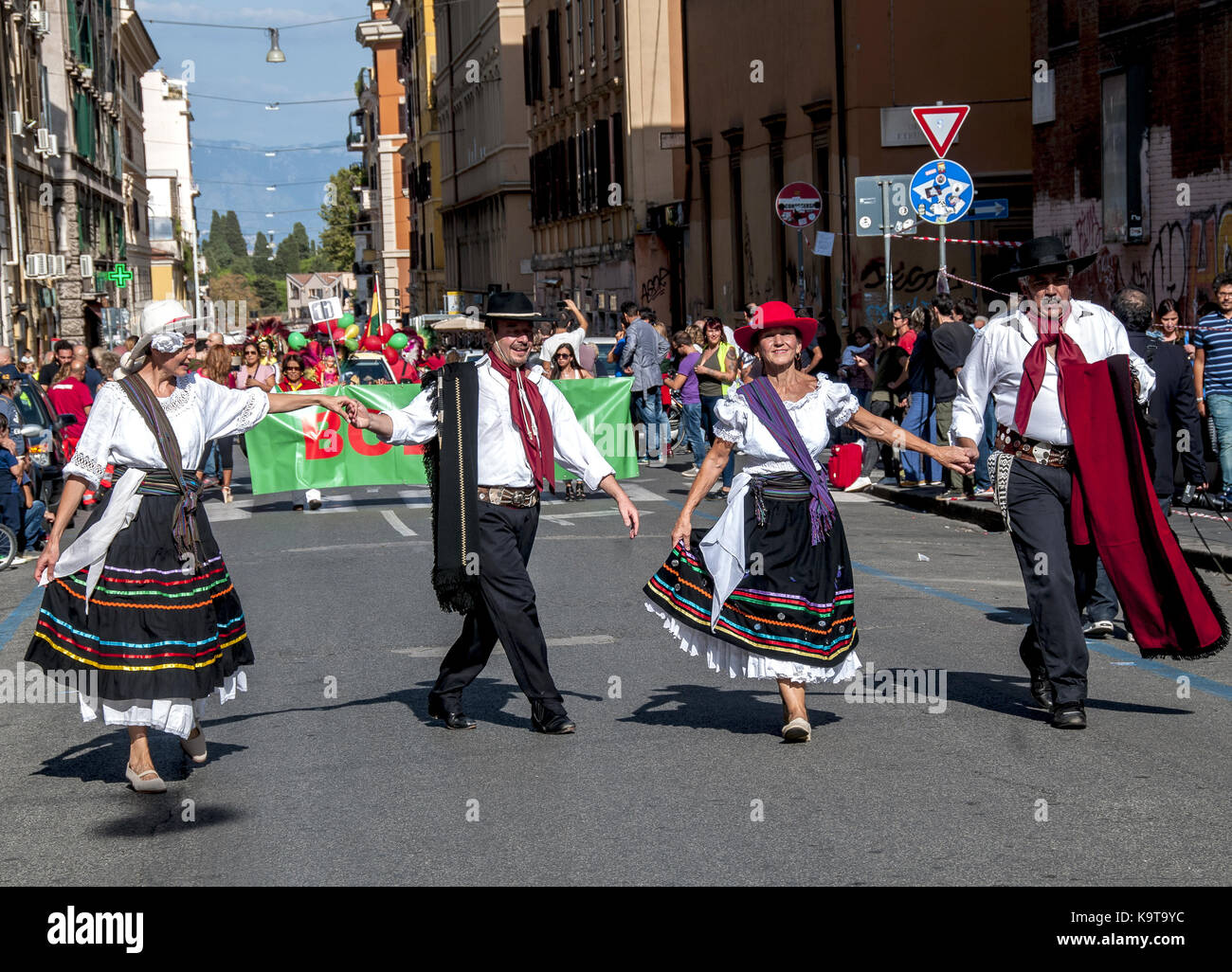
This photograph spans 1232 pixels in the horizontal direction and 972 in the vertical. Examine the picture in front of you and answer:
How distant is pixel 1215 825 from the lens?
6.22 metres

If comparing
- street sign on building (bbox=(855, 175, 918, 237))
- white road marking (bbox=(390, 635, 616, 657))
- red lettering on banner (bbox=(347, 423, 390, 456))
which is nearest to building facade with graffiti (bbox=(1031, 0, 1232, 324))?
street sign on building (bbox=(855, 175, 918, 237))

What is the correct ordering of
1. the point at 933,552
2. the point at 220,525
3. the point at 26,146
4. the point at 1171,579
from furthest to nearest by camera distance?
the point at 26,146, the point at 220,525, the point at 933,552, the point at 1171,579

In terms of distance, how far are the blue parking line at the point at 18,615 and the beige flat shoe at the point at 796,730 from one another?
5527 mm

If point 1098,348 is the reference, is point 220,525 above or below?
below

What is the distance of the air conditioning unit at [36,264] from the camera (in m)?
43.3

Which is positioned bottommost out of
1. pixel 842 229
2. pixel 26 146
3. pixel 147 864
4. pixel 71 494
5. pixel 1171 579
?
Result: pixel 147 864

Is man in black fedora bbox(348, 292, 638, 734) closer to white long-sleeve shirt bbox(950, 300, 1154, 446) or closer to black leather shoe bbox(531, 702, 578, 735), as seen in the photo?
black leather shoe bbox(531, 702, 578, 735)

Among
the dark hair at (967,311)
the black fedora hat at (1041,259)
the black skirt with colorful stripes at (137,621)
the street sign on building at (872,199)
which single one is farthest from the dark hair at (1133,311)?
the street sign on building at (872,199)

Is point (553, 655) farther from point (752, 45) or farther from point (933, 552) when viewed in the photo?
point (752, 45)

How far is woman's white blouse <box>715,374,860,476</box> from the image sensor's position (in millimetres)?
7754

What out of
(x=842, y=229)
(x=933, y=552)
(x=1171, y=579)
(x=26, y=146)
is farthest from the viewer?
(x=26, y=146)

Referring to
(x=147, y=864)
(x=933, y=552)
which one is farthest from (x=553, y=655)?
(x=933, y=552)

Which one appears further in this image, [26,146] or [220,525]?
[26,146]

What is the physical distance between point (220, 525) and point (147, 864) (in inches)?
489
